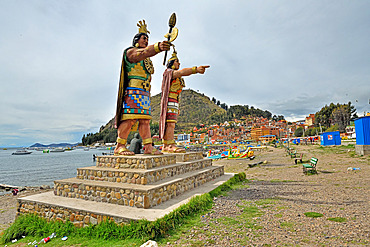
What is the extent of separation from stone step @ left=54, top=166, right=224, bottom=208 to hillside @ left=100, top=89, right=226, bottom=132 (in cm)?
11264

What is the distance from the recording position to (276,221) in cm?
417

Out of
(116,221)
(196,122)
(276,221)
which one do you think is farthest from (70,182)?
(196,122)

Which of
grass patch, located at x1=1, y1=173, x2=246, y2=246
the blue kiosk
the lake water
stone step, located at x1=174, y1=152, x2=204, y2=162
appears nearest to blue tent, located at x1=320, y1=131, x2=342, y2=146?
the blue kiosk

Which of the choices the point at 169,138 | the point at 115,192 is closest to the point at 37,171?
the point at 169,138

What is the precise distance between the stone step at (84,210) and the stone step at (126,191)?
13 cm

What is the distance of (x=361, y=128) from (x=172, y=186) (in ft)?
51.7

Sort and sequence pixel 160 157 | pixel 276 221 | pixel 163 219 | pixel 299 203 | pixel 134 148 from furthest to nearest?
pixel 134 148 → pixel 160 157 → pixel 299 203 → pixel 276 221 → pixel 163 219

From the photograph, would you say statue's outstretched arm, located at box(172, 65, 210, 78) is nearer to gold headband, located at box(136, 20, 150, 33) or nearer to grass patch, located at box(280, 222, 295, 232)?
gold headband, located at box(136, 20, 150, 33)

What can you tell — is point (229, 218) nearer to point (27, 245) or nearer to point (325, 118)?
point (27, 245)

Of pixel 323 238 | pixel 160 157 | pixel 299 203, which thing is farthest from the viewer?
pixel 160 157

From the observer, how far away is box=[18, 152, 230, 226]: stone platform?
4.62 meters

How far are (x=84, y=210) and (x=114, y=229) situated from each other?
995 millimetres

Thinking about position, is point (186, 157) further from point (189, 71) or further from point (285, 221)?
point (285, 221)

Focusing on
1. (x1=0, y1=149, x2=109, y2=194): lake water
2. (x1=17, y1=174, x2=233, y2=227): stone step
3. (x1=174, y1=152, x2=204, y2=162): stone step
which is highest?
(x1=174, y1=152, x2=204, y2=162): stone step
